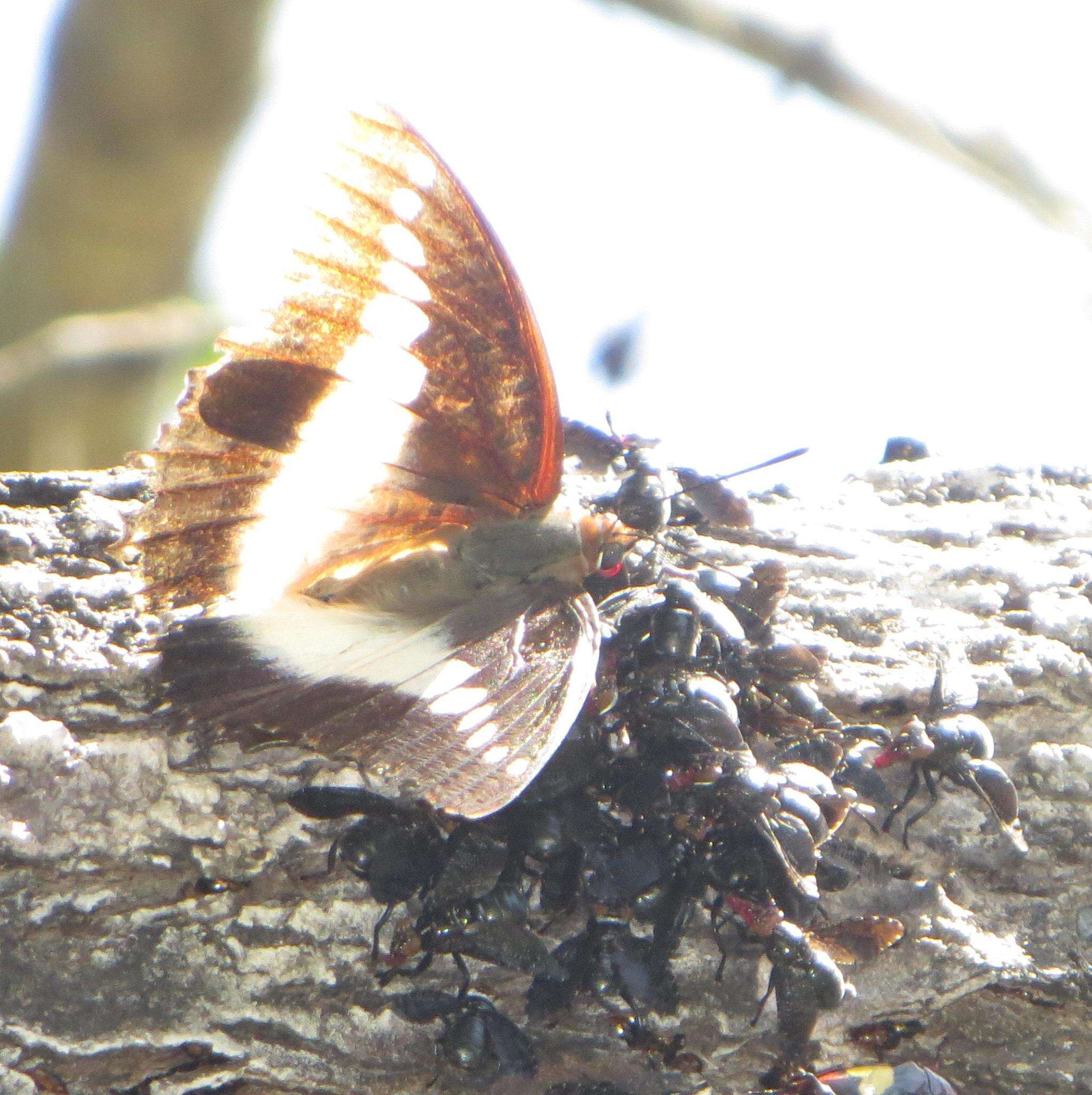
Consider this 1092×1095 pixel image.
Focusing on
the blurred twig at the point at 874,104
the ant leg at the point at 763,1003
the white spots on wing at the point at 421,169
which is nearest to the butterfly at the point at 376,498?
the white spots on wing at the point at 421,169

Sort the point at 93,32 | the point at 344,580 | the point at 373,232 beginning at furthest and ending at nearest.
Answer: the point at 93,32 → the point at 344,580 → the point at 373,232

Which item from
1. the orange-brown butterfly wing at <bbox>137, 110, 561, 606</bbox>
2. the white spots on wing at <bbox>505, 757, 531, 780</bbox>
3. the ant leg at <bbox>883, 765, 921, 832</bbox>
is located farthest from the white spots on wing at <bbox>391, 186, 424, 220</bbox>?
the ant leg at <bbox>883, 765, 921, 832</bbox>

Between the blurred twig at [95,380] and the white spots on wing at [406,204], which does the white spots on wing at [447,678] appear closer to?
the white spots on wing at [406,204]

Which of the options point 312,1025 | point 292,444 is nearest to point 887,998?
point 312,1025

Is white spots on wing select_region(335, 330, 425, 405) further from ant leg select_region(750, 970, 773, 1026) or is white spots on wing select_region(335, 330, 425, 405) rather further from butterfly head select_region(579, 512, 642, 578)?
ant leg select_region(750, 970, 773, 1026)

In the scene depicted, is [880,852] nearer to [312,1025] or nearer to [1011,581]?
[1011,581]

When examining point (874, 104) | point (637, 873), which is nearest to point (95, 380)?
point (874, 104)

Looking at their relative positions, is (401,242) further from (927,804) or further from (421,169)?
(927,804)
